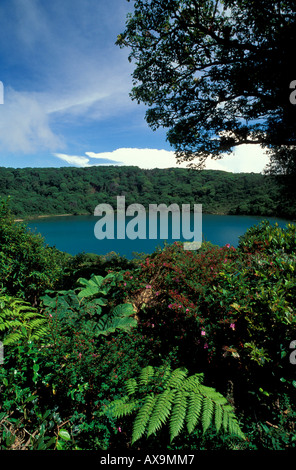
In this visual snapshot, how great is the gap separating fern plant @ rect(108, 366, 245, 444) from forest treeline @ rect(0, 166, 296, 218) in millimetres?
64161

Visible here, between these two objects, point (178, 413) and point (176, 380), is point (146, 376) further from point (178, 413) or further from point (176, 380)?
point (178, 413)

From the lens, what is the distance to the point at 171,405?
2.11m

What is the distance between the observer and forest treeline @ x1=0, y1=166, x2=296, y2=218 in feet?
241

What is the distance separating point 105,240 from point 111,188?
54495mm

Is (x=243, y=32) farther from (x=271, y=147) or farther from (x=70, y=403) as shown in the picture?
(x=70, y=403)

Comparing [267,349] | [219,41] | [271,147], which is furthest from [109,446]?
[219,41]

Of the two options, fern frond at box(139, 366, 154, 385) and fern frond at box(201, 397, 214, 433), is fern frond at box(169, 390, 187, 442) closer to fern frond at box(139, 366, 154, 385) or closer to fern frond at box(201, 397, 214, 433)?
fern frond at box(201, 397, 214, 433)

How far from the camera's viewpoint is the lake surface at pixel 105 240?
42.3 metres

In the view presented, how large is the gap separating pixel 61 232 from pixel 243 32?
2915 inches

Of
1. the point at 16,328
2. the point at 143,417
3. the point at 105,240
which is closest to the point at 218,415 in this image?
the point at 143,417

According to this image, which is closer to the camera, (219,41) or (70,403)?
(70,403)

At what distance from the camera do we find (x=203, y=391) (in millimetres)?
2164

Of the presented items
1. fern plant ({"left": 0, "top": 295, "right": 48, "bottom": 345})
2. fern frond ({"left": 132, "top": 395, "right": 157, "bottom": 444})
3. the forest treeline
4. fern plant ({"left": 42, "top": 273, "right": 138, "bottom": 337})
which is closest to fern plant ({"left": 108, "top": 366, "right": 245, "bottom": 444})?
fern frond ({"left": 132, "top": 395, "right": 157, "bottom": 444})

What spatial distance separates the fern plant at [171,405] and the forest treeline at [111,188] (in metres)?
64.2
